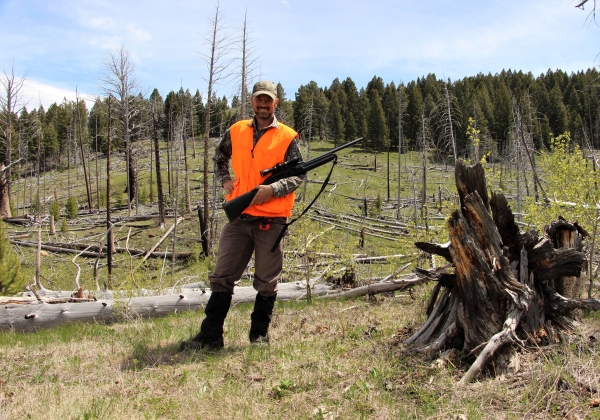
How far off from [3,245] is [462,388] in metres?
13.5

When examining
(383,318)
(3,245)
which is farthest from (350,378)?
(3,245)

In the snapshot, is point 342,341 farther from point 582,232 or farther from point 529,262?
point 582,232

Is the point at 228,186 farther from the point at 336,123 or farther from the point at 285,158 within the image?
the point at 336,123

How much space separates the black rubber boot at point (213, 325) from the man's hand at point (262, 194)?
42.5 inches

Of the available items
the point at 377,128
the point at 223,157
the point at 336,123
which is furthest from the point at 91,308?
the point at 336,123

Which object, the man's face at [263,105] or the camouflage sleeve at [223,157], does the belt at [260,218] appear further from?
the man's face at [263,105]

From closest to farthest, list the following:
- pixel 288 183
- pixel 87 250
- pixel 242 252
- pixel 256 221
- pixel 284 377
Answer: pixel 284 377, pixel 288 183, pixel 256 221, pixel 242 252, pixel 87 250

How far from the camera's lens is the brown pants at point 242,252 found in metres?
4.46

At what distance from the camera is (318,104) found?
289ft

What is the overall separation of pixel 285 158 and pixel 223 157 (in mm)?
808

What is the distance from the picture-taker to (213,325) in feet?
14.6

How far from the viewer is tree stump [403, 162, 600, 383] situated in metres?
3.72

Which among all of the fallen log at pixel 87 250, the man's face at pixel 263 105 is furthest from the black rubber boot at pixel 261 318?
the fallen log at pixel 87 250

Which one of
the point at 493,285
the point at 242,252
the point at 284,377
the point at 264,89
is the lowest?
the point at 284,377
